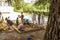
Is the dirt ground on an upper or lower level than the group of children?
lower

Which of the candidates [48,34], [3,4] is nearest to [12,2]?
[3,4]

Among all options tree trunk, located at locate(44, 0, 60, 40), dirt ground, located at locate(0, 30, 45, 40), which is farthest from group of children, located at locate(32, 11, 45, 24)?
tree trunk, located at locate(44, 0, 60, 40)

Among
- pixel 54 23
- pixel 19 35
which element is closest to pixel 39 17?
pixel 19 35

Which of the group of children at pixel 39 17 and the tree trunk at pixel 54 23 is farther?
the group of children at pixel 39 17

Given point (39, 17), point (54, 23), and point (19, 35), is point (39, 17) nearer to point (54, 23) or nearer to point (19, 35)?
point (19, 35)

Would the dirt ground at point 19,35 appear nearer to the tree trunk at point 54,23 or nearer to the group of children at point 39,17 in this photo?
the group of children at point 39,17

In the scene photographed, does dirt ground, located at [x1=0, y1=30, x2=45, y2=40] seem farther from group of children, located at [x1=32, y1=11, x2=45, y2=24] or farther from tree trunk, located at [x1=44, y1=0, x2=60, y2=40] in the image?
tree trunk, located at [x1=44, y1=0, x2=60, y2=40]

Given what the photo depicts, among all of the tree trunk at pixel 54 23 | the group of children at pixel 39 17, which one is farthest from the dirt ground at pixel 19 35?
the tree trunk at pixel 54 23

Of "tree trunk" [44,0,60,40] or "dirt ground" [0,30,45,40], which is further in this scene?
"dirt ground" [0,30,45,40]

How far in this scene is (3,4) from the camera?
1.22 metres

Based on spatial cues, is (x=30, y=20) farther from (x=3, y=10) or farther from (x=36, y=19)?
(x=3, y=10)

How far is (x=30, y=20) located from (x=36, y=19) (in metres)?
0.05

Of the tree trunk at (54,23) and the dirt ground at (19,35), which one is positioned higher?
the tree trunk at (54,23)

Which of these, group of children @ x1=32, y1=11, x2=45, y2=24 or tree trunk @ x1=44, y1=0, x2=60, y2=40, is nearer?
tree trunk @ x1=44, y1=0, x2=60, y2=40
